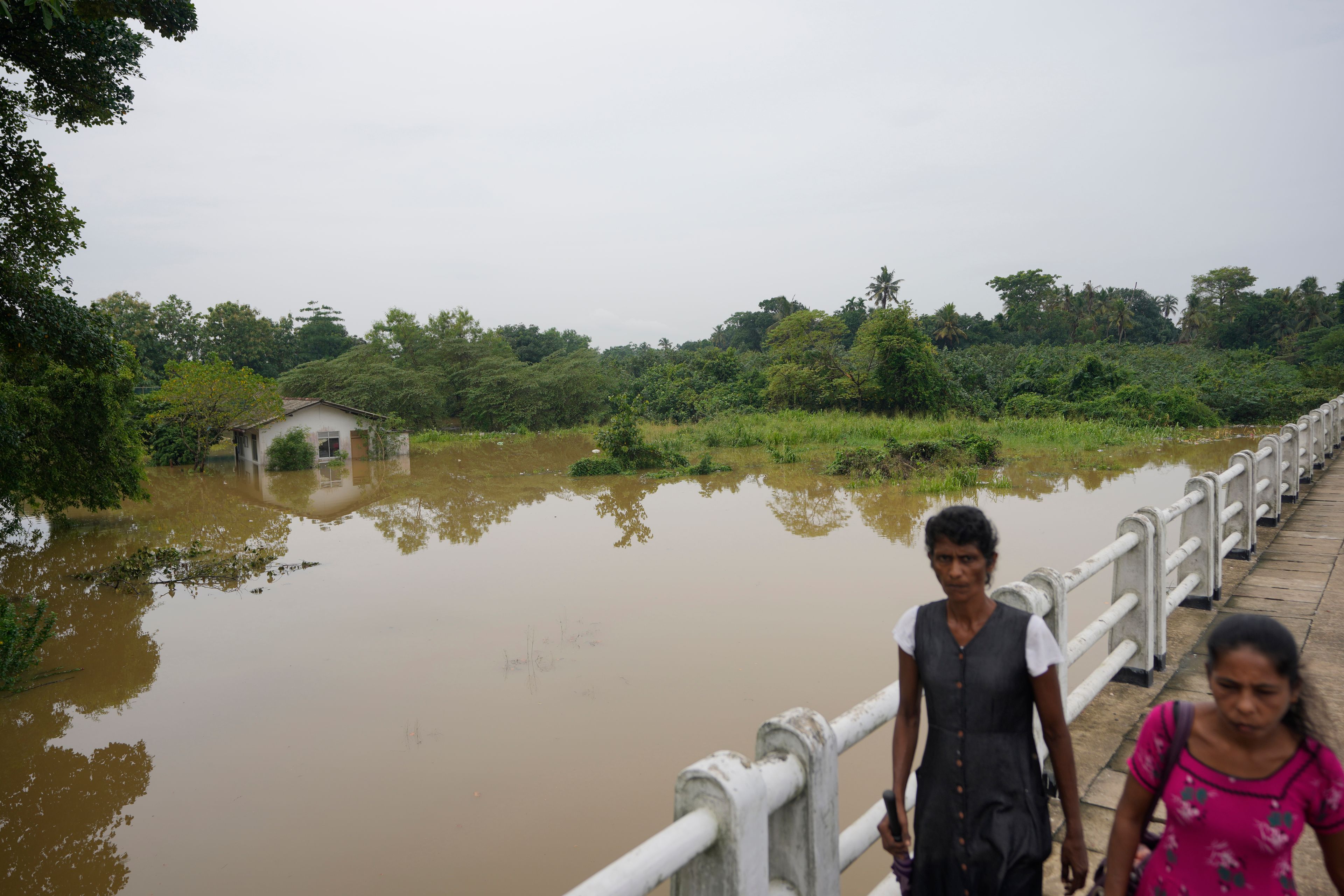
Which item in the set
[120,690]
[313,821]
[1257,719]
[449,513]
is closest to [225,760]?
[313,821]

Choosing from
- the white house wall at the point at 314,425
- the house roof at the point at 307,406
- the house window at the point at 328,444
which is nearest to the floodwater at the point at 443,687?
the white house wall at the point at 314,425

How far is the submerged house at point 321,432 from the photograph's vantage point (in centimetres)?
2983

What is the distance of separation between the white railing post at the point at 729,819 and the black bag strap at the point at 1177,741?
834mm

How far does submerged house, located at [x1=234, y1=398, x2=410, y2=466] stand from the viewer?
29828mm

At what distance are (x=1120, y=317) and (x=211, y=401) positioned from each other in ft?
185

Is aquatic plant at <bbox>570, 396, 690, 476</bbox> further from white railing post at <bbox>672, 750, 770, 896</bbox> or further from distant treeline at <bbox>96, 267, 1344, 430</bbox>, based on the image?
white railing post at <bbox>672, 750, 770, 896</bbox>

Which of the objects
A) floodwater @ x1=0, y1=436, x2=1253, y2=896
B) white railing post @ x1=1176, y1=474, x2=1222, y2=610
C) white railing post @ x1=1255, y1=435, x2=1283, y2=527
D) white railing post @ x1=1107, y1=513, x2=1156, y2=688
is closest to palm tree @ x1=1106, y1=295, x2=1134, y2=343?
floodwater @ x1=0, y1=436, x2=1253, y2=896

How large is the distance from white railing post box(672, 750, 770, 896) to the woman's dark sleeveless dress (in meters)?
0.56

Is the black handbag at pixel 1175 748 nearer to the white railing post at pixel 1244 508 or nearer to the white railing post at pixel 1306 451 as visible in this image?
the white railing post at pixel 1244 508

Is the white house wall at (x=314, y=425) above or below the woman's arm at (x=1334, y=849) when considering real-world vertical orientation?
above

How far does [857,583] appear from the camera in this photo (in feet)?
38.8

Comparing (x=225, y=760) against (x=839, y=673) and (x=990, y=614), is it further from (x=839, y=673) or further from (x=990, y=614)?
(x=990, y=614)

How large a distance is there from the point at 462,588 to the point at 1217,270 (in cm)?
6526

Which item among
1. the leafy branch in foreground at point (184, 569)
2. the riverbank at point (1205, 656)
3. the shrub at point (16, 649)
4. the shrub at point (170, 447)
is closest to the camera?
the riverbank at point (1205, 656)
